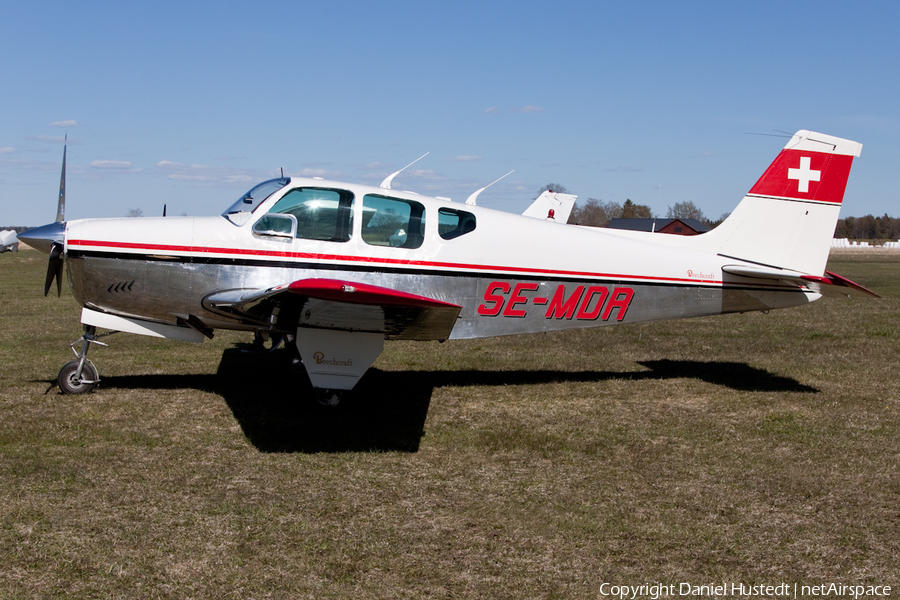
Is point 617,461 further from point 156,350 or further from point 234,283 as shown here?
point 156,350

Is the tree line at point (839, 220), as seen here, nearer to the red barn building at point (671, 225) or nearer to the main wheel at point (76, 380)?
the red barn building at point (671, 225)

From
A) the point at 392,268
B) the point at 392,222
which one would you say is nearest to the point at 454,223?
the point at 392,222

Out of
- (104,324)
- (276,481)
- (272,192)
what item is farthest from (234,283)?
(276,481)

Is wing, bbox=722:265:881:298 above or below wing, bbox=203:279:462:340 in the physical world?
above

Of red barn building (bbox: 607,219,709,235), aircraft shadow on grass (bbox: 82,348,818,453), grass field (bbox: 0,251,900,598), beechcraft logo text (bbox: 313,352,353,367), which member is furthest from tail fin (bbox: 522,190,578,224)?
red barn building (bbox: 607,219,709,235)

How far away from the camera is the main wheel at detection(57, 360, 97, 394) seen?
23.2ft

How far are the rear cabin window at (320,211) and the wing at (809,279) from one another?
13.8ft

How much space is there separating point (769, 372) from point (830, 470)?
12.9 feet

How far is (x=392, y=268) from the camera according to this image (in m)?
6.71

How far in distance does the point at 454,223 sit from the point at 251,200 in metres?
1.99

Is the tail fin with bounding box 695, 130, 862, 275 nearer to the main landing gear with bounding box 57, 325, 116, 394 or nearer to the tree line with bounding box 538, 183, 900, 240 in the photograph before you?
the main landing gear with bounding box 57, 325, 116, 394

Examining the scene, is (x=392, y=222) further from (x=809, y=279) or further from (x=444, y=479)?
(x=809, y=279)

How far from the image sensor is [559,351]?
10328mm

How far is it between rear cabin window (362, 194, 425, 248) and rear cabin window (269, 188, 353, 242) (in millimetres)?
178
